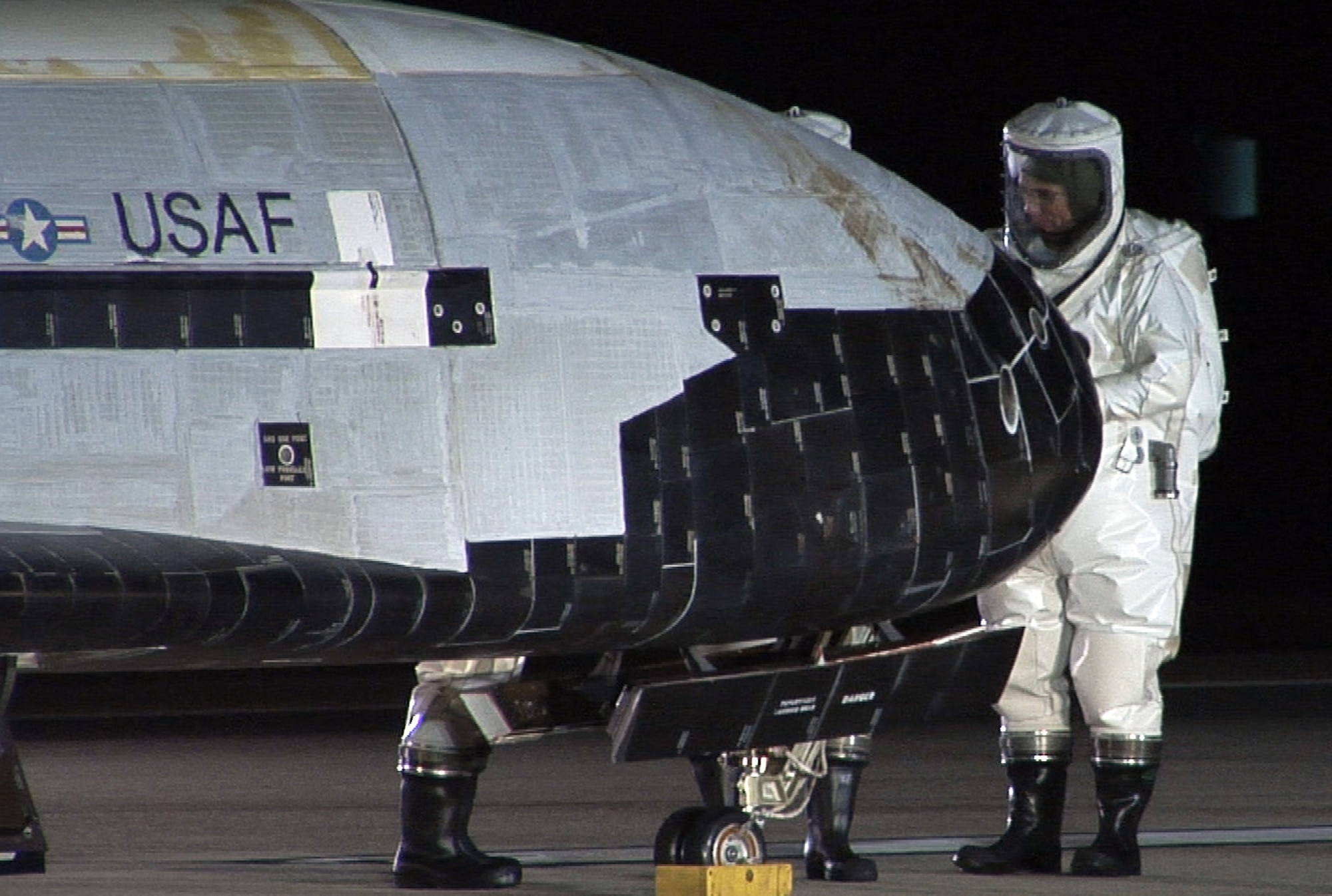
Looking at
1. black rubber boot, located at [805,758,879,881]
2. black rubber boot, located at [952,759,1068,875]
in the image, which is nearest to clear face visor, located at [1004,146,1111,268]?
black rubber boot, located at [952,759,1068,875]

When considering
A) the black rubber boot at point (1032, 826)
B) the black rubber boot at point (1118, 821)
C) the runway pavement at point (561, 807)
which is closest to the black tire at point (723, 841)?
the runway pavement at point (561, 807)

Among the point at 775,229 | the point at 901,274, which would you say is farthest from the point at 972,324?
the point at 775,229

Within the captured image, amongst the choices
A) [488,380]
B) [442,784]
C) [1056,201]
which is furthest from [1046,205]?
[488,380]

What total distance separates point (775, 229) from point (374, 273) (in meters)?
1.15

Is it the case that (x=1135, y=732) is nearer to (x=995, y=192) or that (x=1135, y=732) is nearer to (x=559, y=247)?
(x=559, y=247)

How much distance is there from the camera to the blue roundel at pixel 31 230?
15.4 ft

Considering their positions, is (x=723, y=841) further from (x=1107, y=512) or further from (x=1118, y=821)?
(x=1107, y=512)

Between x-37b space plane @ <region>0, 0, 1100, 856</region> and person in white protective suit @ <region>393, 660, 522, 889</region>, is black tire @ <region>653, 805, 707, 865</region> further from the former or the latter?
person in white protective suit @ <region>393, 660, 522, 889</region>

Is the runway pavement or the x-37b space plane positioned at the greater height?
the x-37b space plane

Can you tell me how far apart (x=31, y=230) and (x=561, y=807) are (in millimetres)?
5146

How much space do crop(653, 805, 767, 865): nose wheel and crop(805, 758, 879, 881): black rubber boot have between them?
922 mm

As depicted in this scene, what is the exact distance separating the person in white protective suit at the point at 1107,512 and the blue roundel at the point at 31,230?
12.3ft

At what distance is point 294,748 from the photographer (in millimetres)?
11922

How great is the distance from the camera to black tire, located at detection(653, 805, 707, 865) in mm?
6227
